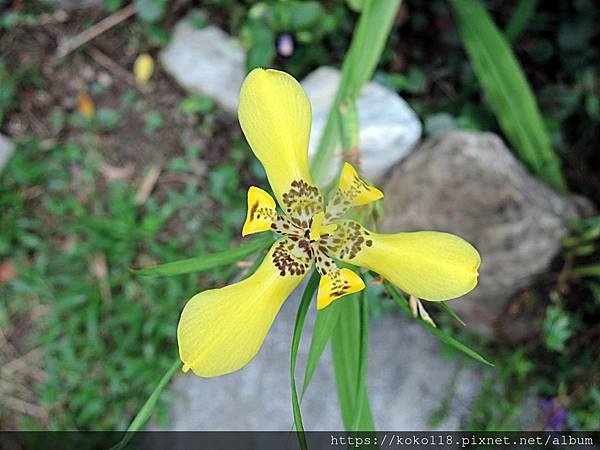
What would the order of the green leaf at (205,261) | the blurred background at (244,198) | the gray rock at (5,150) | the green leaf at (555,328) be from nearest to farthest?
the green leaf at (205,261), the green leaf at (555,328), the blurred background at (244,198), the gray rock at (5,150)

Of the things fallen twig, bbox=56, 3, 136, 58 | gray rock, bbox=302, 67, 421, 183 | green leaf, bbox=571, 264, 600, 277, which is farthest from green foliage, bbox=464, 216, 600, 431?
fallen twig, bbox=56, 3, 136, 58

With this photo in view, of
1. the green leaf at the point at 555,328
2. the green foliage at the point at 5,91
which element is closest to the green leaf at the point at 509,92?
the green leaf at the point at 555,328

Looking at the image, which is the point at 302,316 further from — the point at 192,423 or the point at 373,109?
the point at 192,423

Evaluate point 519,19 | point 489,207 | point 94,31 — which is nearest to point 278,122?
point 489,207

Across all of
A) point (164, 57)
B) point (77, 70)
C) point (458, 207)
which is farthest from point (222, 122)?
point (458, 207)

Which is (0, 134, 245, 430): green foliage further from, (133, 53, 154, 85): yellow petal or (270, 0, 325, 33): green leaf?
(270, 0, 325, 33): green leaf

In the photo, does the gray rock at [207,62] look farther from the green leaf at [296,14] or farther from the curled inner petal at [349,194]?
the curled inner petal at [349,194]

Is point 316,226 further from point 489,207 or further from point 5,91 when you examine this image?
point 5,91
